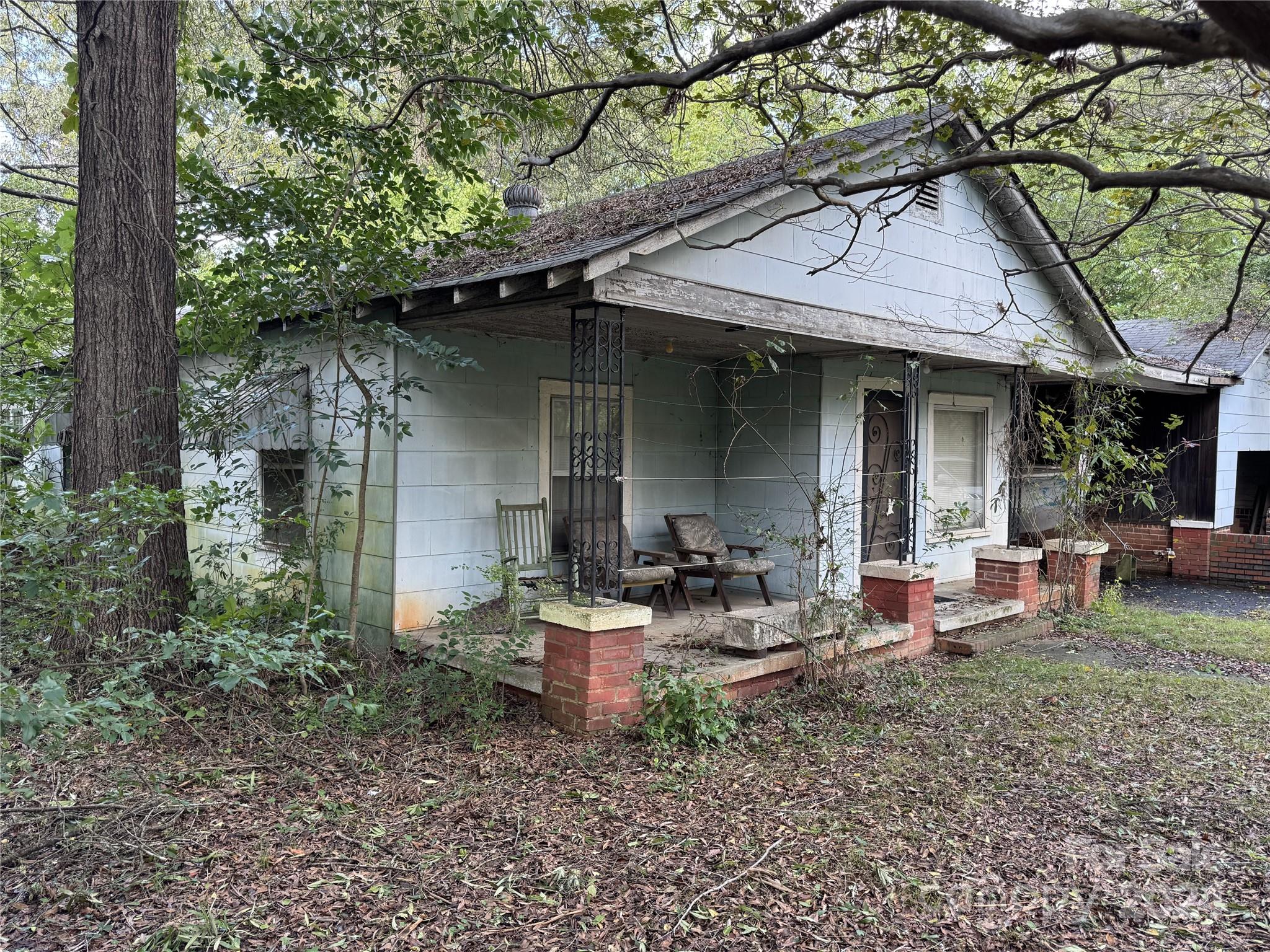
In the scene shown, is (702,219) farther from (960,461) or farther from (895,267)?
(960,461)

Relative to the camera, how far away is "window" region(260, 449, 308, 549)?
23.8 feet

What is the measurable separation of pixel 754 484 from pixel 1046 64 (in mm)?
4895

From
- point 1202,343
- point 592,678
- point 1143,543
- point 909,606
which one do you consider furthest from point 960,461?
point 592,678

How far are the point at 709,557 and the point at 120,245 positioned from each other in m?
4.97

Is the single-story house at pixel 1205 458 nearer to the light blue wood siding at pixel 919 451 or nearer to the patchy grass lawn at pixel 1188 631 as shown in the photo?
the light blue wood siding at pixel 919 451

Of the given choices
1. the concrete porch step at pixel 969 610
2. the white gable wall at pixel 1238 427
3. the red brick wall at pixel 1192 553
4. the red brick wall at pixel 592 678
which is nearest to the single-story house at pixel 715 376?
the concrete porch step at pixel 969 610

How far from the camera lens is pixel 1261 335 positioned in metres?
13.2

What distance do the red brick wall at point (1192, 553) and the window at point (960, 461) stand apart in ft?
13.3

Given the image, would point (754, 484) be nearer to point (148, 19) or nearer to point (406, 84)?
point (406, 84)

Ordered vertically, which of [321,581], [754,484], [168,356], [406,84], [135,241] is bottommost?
[321,581]

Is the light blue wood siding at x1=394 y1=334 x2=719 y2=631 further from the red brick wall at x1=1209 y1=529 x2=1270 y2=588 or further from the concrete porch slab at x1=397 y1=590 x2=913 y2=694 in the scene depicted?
the red brick wall at x1=1209 y1=529 x2=1270 y2=588

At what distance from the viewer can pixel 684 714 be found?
5.11 m

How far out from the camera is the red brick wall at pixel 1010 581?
28.6ft

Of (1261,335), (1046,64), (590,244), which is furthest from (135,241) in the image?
(1261,335)
